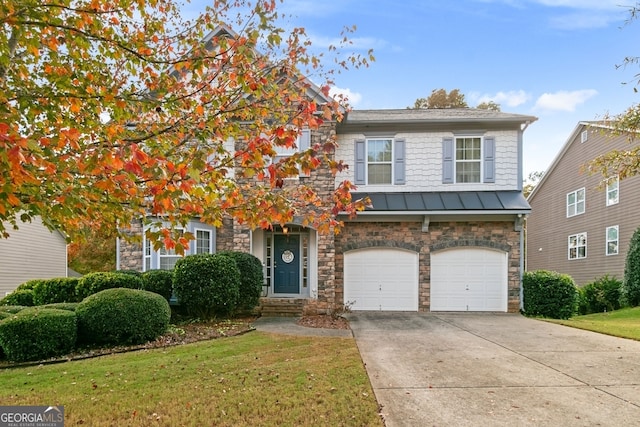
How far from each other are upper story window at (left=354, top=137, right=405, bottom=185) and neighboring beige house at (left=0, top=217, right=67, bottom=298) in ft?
39.4

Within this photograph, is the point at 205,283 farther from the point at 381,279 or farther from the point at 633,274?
the point at 633,274

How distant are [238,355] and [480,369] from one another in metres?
3.95

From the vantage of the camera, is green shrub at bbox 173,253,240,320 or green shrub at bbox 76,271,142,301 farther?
green shrub at bbox 173,253,240,320

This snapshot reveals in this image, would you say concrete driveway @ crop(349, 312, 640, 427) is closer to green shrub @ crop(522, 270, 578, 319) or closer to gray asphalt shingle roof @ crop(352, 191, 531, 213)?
green shrub @ crop(522, 270, 578, 319)

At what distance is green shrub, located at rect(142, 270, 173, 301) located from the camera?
40.0 ft

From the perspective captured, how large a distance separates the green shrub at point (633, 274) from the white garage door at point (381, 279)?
9248 mm

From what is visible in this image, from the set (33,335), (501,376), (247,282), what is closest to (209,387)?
(501,376)

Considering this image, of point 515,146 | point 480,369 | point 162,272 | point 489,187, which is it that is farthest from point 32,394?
point 515,146

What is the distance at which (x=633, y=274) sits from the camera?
16062 millimetres

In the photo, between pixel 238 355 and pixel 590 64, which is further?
pixel 590 64

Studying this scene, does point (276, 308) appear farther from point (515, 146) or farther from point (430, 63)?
point (515, 146)

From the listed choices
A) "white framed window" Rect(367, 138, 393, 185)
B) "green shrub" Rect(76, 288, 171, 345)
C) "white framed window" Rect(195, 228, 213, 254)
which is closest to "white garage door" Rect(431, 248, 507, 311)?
"white framed window" Rect(367, 138, 393, 185)

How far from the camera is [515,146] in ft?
45.6

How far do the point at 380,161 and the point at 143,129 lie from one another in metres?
10.1
